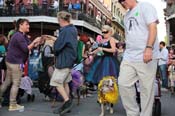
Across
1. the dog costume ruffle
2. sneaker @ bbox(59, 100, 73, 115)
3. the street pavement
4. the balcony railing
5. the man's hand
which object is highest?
the balcony railing

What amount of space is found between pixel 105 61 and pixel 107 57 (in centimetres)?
9

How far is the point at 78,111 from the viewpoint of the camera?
8.30m

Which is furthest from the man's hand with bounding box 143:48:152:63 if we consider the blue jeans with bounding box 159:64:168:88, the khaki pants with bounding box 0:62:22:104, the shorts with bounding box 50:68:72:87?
the blue jeans with bounding box 159:64:168:88

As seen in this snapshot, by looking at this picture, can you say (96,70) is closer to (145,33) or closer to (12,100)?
(12,100)

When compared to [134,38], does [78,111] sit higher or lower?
lower

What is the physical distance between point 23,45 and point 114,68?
1747mm

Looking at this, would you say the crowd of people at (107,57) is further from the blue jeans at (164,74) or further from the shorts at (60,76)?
the blue jeans at (164,74)

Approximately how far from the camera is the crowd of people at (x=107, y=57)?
5453mm

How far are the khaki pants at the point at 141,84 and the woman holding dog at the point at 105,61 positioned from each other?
258cm

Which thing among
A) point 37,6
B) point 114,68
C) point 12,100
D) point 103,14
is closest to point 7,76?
point 12,100

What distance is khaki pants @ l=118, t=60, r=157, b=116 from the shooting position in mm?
5445

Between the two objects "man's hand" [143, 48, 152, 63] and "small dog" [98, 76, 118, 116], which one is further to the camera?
"small dog" [98, 76, 118, 116]

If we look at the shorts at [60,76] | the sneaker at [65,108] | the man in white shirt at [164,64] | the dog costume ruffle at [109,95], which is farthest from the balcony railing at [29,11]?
the sneaker at [65,108]

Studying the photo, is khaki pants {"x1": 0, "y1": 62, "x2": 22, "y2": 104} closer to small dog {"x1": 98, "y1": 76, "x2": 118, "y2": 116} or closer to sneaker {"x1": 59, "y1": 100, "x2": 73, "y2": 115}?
sneaker {"x1": 59, "y1": 100, "x2": 73, "y2": 115}
